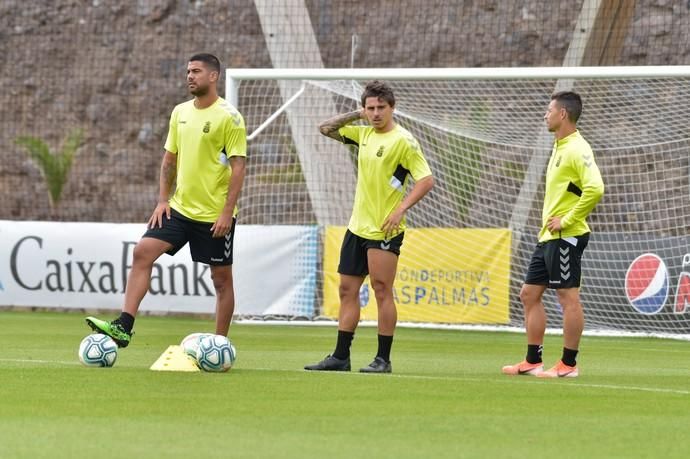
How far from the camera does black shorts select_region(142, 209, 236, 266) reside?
9.93 metres

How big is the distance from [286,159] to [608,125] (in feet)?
16.1

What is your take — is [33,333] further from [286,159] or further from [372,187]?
[286,159]

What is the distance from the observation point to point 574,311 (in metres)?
9.81

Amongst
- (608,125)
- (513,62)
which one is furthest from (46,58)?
(608,125)

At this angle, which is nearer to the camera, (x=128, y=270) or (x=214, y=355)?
(x=214, y=355)

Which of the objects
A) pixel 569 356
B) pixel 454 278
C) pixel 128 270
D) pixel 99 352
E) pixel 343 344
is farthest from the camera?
pixel 128 270

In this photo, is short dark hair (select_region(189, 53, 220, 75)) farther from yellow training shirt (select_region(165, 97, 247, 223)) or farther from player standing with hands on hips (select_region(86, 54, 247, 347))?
yellow training shirt (select_region(165, 97, 247, 223))

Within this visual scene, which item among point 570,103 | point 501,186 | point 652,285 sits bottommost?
point 652,285

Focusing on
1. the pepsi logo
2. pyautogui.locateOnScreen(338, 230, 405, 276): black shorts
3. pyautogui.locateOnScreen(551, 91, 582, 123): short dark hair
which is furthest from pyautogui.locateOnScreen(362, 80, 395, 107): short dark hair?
the pepsi logo

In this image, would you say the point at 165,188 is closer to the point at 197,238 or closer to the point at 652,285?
the point at 197,238

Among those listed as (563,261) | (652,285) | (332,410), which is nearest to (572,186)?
(563,261)

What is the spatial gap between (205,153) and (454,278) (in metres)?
7.18

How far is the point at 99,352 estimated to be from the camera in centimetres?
931

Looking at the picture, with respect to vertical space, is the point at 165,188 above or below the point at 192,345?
above
